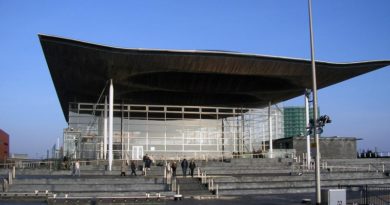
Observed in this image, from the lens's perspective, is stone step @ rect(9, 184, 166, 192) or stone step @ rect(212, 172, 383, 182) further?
stone step @ rect(212, 172, 383, 182)

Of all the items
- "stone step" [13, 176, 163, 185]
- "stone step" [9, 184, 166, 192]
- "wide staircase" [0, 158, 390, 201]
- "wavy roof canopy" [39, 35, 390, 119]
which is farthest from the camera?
"wavy roof canopy" [39, 35, 390, 119]

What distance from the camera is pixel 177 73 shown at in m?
45.8

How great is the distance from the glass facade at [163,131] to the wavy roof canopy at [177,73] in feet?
5.87

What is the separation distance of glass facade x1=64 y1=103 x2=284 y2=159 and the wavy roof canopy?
1.79 meters

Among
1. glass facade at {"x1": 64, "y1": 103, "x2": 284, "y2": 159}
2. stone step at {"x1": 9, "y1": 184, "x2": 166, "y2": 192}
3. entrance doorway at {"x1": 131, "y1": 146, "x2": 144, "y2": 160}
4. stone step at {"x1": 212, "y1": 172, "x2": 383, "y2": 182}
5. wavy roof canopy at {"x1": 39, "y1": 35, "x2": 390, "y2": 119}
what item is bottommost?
stone step at {"x1": 9, "y1": 184, "x2": 166, "y2": 192}

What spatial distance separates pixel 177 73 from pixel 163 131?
38.0ft

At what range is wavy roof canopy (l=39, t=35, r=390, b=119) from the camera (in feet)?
125

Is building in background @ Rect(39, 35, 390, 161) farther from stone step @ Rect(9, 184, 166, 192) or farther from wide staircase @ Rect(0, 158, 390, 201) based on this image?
stone step @ Rect(9, 184, 166, 192)

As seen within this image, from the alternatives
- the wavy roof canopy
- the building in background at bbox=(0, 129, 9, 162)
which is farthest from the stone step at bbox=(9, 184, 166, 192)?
the building in background at bbox=(0, 129, 9, 162)

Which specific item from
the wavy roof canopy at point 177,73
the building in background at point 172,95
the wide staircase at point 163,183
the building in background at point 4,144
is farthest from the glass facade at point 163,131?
the building in background at point 4,144

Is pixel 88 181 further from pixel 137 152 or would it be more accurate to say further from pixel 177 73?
pixel 137 152

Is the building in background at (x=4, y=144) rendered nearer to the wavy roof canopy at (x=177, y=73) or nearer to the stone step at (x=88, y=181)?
the wavy roof canopy at (x=177, y=73)

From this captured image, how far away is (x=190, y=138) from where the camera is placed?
56.3 m

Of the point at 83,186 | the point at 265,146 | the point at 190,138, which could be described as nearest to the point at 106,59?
the point at 83,186
